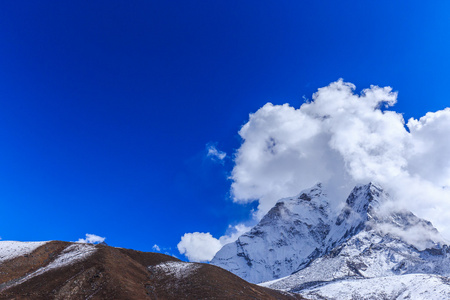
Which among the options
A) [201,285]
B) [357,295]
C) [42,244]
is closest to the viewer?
[201,285]

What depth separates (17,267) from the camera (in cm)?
6350

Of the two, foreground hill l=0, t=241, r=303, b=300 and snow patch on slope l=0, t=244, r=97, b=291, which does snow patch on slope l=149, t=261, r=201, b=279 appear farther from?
snow patch on slope l=0, t=244, r=97, b=291

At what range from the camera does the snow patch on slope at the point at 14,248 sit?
67.5 metres

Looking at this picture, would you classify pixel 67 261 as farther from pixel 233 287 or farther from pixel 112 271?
pixel 233 287

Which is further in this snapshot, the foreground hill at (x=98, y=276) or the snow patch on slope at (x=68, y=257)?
the snow patch on slope at (x=68, y=257)

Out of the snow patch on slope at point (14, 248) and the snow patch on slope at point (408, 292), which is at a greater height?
the snow patch on slope at point (408, 292)

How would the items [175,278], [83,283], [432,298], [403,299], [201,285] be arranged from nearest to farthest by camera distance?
[83,283], [201,285], [175,278], [432,298], [403,299]

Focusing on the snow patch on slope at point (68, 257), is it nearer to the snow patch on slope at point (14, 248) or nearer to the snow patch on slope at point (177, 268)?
the snow patch on slope at point (14, 248)

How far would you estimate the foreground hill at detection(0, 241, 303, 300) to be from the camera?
5534 centimetres

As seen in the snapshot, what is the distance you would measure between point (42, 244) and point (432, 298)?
593 ft

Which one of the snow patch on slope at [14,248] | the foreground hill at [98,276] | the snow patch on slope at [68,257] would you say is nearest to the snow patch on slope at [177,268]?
the foreground hill at [98,276]

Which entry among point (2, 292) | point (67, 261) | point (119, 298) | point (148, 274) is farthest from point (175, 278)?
point (2, 292)

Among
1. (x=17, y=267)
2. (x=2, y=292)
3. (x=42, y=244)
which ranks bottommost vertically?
(x=2, y=292)

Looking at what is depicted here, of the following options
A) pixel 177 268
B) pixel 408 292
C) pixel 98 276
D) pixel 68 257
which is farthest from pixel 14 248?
pixel 408 292
